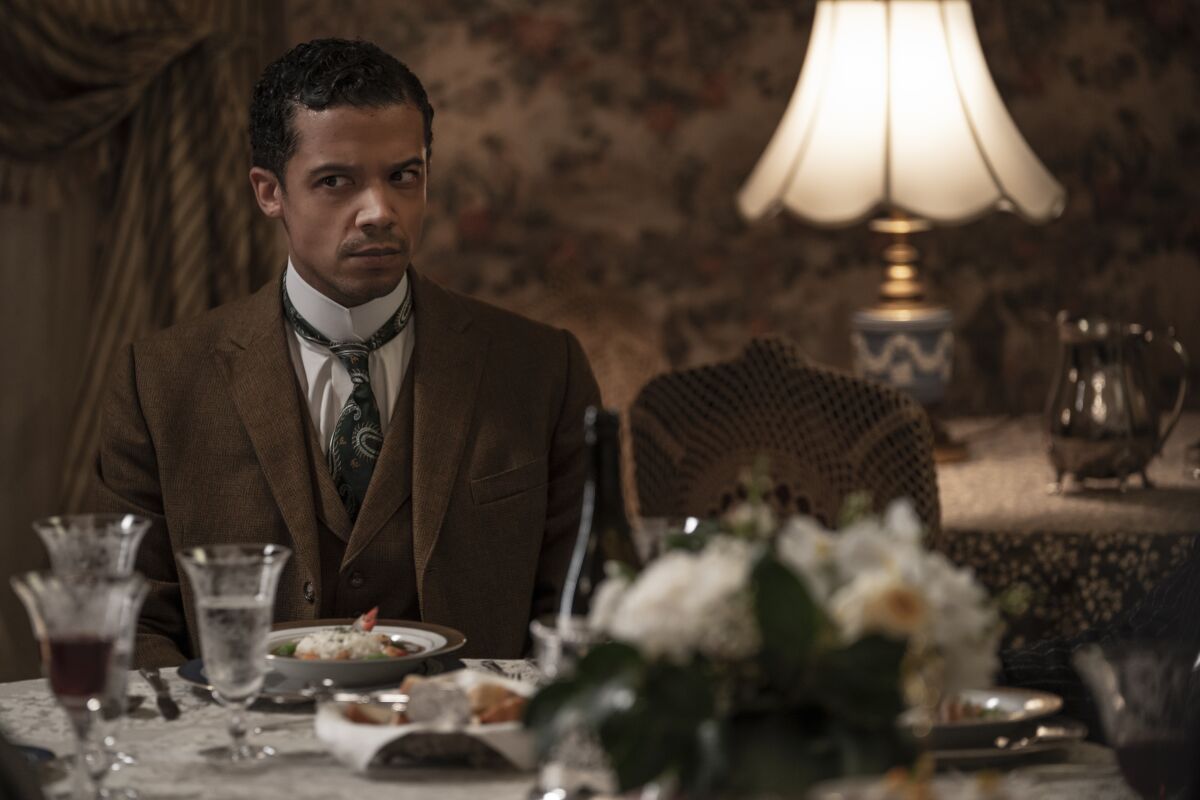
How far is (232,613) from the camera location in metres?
1.34

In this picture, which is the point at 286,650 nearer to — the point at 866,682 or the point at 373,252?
the point at 373,252

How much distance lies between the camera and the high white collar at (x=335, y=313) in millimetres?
2217

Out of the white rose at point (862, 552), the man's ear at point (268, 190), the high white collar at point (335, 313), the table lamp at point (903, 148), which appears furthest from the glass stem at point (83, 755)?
the table lamp at point (903, 148)

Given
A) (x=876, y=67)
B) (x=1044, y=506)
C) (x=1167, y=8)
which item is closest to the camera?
(x=1044, y=506)

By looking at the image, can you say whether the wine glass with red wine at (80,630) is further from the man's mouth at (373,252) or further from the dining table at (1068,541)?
the dining table at (1068,541)

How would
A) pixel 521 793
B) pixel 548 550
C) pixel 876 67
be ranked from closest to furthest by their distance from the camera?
pixel 521 793 → pixel 548 550 → pixel 876 67

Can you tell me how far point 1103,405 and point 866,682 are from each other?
1.96 m

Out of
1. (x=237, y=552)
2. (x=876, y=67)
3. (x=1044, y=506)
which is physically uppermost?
(x=876, y=67)

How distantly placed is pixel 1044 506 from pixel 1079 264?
4.25 feet

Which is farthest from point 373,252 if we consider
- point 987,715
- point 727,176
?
point 727,176

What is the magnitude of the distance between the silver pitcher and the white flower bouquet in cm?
185

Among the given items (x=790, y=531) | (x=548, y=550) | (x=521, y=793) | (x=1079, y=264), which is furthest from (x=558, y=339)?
(x=1079, y=264)

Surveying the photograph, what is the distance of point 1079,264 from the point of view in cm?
387

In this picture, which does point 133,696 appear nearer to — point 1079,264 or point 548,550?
point 548,550
